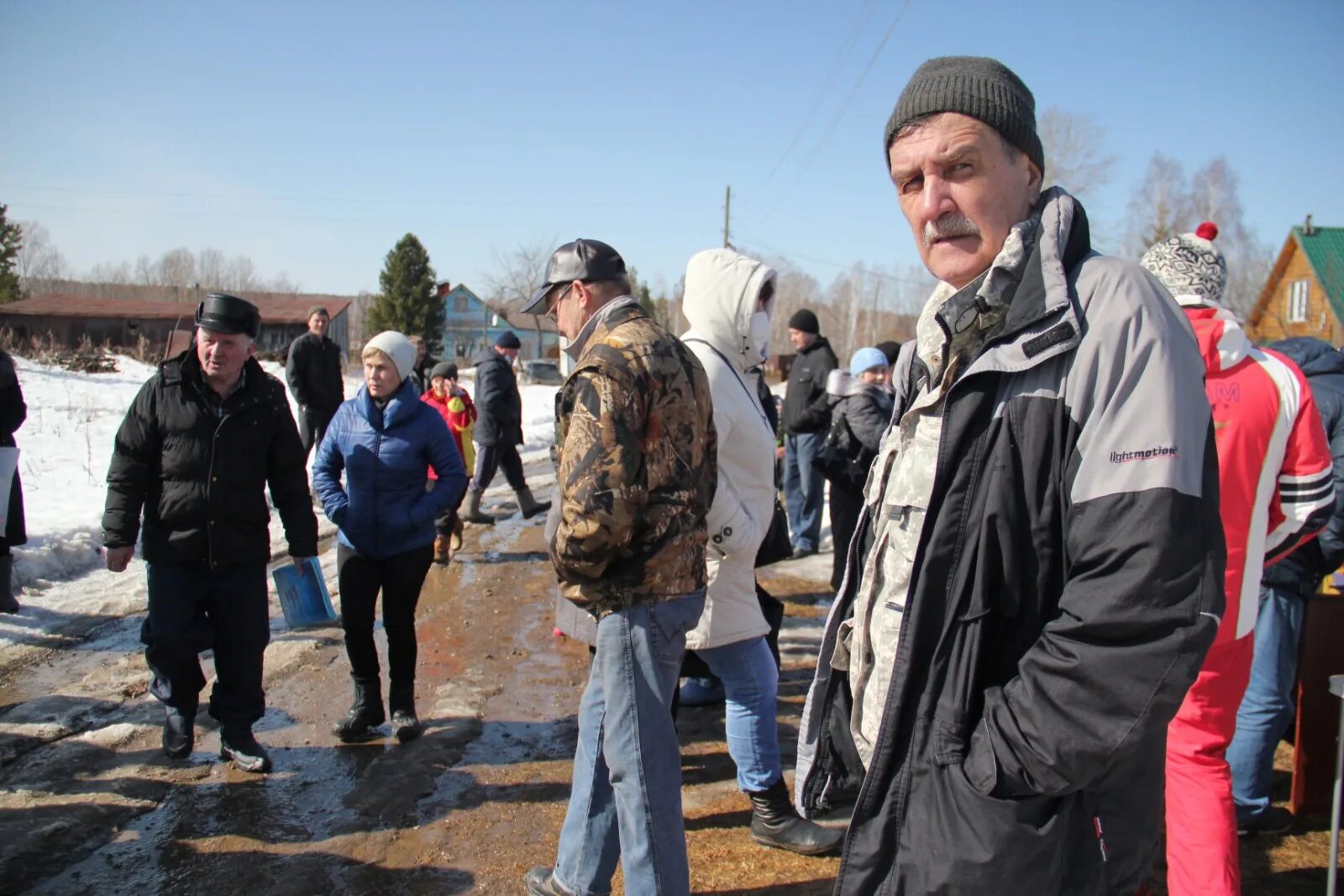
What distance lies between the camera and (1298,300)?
1521 inches

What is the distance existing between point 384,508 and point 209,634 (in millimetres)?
993

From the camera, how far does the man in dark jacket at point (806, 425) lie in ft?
27.0

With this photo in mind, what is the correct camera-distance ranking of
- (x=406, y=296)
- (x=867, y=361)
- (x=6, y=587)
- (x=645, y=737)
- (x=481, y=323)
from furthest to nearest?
(x=481, y=323) < (x=406, y=296) < (x=867, y=361) < (x=6, y=587) < (x=645, y=737)

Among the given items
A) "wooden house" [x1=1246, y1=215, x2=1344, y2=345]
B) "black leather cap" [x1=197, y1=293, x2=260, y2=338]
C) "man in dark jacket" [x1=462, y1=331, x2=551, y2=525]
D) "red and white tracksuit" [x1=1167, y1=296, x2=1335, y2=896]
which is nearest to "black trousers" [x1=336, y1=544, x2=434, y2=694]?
"black leather cap" [x1=197, y1=293, x2=260, y2=338]

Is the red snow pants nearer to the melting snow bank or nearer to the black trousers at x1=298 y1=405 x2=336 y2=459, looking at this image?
the melting snow bank

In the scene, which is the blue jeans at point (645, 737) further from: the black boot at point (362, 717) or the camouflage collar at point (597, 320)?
the black boot at point (362, 717)

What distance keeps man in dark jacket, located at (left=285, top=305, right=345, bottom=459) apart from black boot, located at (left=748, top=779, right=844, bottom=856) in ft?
25.7

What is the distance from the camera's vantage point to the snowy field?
635 centimetres

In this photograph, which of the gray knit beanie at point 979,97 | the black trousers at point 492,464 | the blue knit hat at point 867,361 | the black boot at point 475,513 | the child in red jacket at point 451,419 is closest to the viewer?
the gray knit beanie at point 979,97

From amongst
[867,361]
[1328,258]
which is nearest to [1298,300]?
[1328,258]

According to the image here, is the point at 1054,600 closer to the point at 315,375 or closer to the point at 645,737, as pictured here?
the point at 645,737

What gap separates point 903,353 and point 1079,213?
527 millimetres

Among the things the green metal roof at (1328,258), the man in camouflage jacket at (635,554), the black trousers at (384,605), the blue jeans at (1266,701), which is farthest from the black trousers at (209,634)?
the green metal roof at (1328,258)

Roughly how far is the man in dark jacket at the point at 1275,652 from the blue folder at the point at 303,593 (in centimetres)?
429
